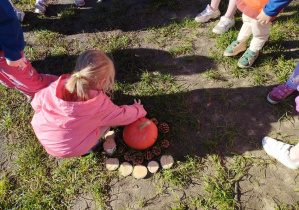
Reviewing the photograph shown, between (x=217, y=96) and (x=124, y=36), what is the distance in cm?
179

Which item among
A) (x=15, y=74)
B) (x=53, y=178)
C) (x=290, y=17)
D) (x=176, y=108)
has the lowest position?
(x=53, y=178)

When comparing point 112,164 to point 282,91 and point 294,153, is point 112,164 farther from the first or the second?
point 282,91

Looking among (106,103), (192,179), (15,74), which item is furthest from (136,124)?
(15,74)

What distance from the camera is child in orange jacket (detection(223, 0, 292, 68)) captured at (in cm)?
229

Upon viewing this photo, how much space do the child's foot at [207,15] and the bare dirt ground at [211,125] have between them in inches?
6.1

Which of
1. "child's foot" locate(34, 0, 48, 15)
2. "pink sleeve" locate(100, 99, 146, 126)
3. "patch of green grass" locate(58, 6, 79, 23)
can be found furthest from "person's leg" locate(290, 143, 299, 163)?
"child's foot" locate(34, 0, 48, 15)

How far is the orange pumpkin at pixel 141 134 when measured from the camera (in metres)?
2.47

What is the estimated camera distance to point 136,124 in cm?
252

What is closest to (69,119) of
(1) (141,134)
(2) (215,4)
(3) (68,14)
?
(1) (141,134)

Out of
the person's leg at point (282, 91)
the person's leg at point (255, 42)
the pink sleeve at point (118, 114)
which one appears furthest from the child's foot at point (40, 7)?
the person's leg at point (282, 91)

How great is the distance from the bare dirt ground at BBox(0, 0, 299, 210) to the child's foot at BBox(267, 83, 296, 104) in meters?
0.12

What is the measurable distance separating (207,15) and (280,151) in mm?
2363

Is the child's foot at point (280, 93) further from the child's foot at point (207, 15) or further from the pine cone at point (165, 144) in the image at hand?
the child's foot at point (207, 15)

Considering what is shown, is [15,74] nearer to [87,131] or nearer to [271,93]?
[87,131]
